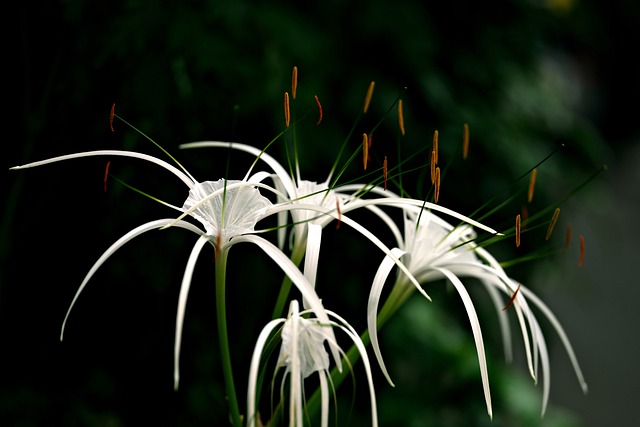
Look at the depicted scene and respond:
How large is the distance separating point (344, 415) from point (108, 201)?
0.66m

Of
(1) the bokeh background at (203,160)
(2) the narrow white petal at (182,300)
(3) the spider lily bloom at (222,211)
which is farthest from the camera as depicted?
(1) the bokeh background at (203,160)

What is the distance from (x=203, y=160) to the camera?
1.15 m

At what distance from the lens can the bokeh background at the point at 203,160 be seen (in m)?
1.07

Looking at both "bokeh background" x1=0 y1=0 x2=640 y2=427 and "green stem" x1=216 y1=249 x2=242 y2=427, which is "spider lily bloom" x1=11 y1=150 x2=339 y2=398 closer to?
"green stem" x1=216 y1=249 x2=242 y2=427

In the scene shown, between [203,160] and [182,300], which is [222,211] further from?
[203,160]

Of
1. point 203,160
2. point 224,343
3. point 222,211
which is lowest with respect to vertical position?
point 224,343

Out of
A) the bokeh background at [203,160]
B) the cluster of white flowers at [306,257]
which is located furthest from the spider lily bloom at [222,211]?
the bokeh background at [203,160]

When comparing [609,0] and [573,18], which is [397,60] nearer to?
[573,18]

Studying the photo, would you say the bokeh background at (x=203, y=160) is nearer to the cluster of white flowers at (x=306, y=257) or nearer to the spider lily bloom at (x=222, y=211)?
the cluster of white flowers at (x=306, y=257)

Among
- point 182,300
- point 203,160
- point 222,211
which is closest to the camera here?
point 182,300

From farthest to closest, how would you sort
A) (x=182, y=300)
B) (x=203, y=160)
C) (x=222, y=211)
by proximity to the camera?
(x=203, y=160) → (x=222, y=211) → (x=182, y=300)

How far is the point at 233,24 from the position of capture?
117 centimetres

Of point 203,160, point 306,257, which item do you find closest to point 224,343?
point 306,257

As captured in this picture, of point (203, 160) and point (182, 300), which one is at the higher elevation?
point (203, 160)
